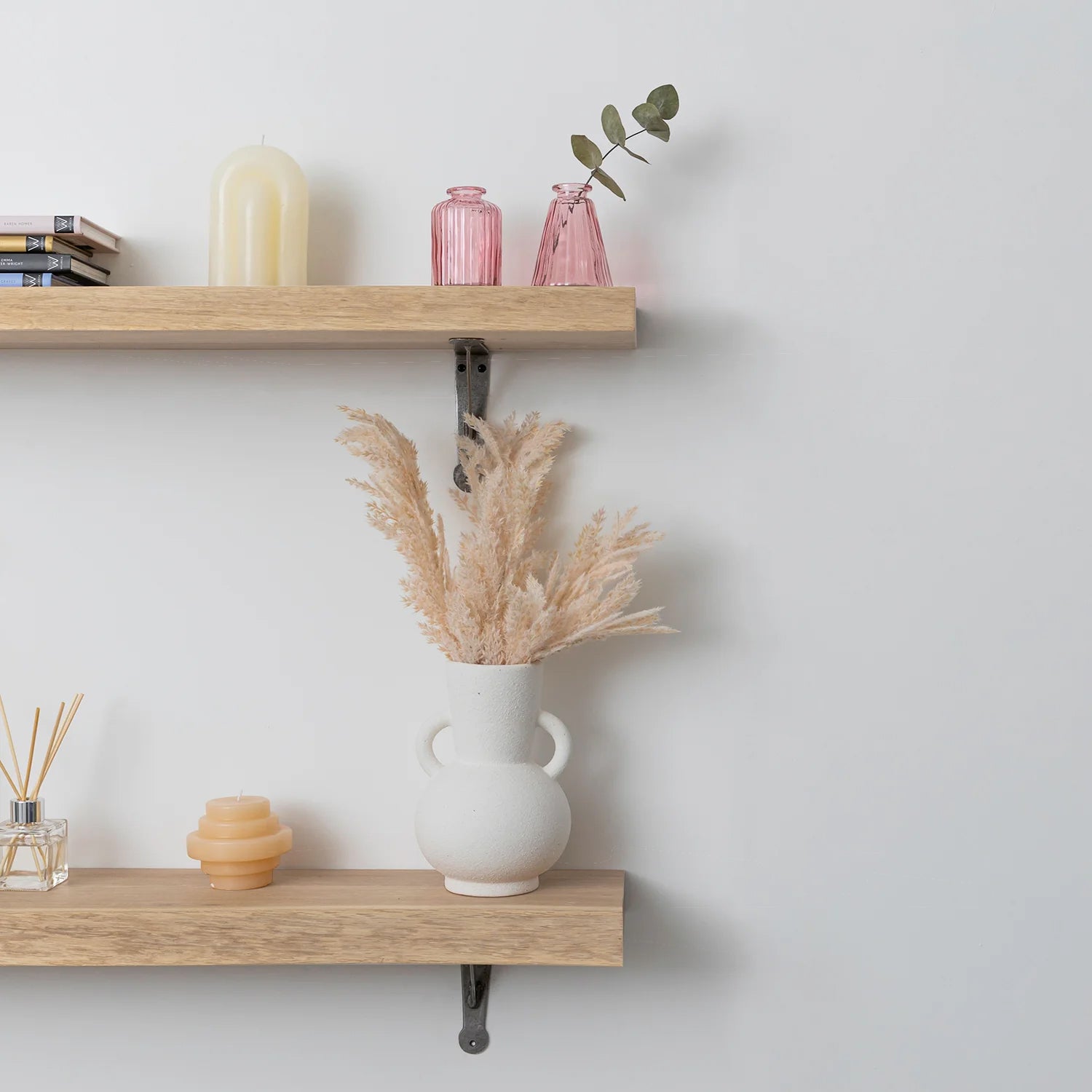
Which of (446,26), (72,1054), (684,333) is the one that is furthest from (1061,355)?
(72,1054)

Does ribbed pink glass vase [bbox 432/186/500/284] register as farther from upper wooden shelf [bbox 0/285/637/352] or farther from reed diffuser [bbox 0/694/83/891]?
reed diffuser [bbox 0/694/83/891]

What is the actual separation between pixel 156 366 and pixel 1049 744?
0.89 m

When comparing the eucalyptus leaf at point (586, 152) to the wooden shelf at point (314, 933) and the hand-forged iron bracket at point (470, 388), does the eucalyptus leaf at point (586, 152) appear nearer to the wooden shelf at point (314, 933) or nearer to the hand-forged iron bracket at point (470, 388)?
the hand-forged iron bracket at point (470, 388)

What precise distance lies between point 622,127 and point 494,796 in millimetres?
580

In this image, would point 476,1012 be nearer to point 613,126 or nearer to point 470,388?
point 470,388

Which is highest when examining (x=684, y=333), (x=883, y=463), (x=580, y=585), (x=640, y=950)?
(x=684, y=333)

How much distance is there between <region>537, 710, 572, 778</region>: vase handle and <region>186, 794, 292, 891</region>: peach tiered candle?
0.24m

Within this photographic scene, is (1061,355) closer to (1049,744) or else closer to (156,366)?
(1049,744)

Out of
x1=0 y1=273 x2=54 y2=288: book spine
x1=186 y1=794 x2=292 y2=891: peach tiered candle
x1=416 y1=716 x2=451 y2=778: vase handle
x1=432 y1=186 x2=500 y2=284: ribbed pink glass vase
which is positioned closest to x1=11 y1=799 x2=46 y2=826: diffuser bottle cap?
x1=186 y1=794 x2=292 y2=891: peach tiered candle

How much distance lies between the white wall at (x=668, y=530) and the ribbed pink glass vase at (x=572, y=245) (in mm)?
66

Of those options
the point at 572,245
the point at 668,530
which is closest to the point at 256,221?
the point at 572,245

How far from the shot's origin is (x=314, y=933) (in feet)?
2.96

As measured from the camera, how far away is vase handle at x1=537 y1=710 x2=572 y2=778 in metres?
0.96

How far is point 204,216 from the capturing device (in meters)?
1.05
